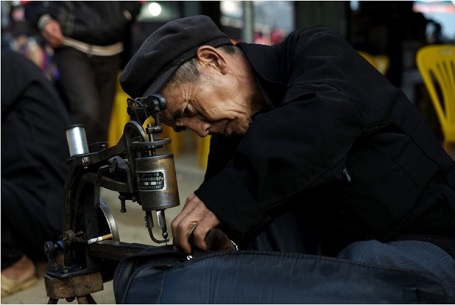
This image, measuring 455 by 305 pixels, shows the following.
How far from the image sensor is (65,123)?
415 cm

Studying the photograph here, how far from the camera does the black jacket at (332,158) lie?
1.91 metres

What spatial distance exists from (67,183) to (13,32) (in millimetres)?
10155

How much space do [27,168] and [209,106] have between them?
6.86 ft

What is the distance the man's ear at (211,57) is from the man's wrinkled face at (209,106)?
3cm

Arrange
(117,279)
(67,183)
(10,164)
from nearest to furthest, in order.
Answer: (117,279) → (67,183) → (10,164)

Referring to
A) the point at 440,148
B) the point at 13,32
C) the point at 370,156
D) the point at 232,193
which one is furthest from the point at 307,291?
the point at 13,32

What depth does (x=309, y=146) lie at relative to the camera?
6.22ft

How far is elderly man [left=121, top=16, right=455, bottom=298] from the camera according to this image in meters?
1.92

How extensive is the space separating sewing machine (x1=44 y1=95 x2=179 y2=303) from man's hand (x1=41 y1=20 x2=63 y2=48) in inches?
126

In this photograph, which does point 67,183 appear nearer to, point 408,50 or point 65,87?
point 65,87

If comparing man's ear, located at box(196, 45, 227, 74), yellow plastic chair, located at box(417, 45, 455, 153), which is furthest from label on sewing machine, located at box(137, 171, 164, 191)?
yellow plastic chair, located at box(417, 45, 455, 153)

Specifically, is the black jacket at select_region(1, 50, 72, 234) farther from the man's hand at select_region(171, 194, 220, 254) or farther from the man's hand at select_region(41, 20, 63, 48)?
the man's hand at select_region(171, 194, 220, 254)

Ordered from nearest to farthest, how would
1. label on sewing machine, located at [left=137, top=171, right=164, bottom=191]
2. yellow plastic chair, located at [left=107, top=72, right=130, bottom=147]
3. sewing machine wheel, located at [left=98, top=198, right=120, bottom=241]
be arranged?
label on sewing machine, located at [left=137, top=171, right=164, bottom=191] < sewing machine wheel, located at [left=98, top=198, right=120, bottom=241] < yellow plastic chair, located at [left=107, top=72, right=130, bottom=147]

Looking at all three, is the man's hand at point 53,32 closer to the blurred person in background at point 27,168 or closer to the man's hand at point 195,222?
the blurred person in background at point 27,168
